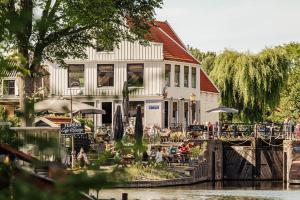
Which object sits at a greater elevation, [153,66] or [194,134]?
[153,66]

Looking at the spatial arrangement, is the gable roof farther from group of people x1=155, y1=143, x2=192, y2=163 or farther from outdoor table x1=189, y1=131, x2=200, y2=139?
group of people x1=155, y1=143, x2=192, y2=163

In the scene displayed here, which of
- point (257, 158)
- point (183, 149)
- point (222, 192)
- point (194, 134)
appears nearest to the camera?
point (222, 192)

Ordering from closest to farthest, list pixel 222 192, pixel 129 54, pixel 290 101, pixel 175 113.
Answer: pixel 222 192 < pixel 175 113 < pixel 129 54 < pixel 290 101

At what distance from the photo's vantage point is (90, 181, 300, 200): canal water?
39500 mm

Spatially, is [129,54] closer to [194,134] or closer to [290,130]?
[194,134]

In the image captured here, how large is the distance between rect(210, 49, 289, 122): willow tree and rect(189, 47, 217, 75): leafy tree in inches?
1046

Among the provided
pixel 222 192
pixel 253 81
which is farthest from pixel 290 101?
pixel 222 192

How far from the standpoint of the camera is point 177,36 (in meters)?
76.7

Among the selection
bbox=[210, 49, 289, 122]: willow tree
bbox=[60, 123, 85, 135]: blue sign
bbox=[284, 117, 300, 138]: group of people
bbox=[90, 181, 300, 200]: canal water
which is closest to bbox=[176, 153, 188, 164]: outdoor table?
bbox=[90, 181, 300, 200]: canal water

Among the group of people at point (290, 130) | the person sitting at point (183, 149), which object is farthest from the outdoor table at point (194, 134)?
the group of people at point (290, 130)

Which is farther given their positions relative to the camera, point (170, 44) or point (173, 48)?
point (170, 44)

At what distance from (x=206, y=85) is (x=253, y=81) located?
6.05 meters

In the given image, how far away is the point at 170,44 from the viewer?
72.5 meters

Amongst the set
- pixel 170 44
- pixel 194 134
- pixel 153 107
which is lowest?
pixel 194 134
